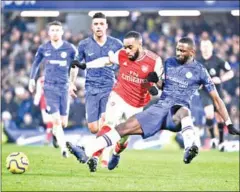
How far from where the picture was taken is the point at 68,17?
31.8m

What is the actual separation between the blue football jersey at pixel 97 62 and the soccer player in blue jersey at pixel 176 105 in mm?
2245

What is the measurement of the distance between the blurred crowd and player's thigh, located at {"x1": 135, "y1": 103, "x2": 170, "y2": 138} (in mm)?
11451

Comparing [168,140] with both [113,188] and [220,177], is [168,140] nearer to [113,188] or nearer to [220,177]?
[220,177]

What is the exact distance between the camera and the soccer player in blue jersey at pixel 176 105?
1312 centimetres

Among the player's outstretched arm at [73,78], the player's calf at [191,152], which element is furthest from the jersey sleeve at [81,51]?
the player's calf at [191,152]

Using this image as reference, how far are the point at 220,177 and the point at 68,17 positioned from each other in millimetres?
17712

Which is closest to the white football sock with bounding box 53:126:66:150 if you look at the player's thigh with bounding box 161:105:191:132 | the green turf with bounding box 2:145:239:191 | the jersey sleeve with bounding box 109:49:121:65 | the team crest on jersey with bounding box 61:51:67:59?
the green turf with bounding box 2:145:239:191

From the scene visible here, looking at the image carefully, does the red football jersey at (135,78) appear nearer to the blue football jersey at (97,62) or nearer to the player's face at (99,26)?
the blue football jersey at (97,62)

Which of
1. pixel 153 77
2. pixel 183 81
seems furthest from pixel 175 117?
pixel 153 77

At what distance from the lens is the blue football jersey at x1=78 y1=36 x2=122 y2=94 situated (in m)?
15.6

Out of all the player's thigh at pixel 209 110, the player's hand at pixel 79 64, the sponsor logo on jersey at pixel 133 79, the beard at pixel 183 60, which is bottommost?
the player's thigh at pixel 209 110

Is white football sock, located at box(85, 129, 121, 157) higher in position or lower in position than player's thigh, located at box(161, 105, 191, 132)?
lower

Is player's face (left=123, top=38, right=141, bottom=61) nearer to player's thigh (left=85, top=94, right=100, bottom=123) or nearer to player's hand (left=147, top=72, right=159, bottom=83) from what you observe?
player's hand (left=147, top=72, right=159, bottom=83)

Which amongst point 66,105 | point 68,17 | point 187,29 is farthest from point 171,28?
point 66,105
